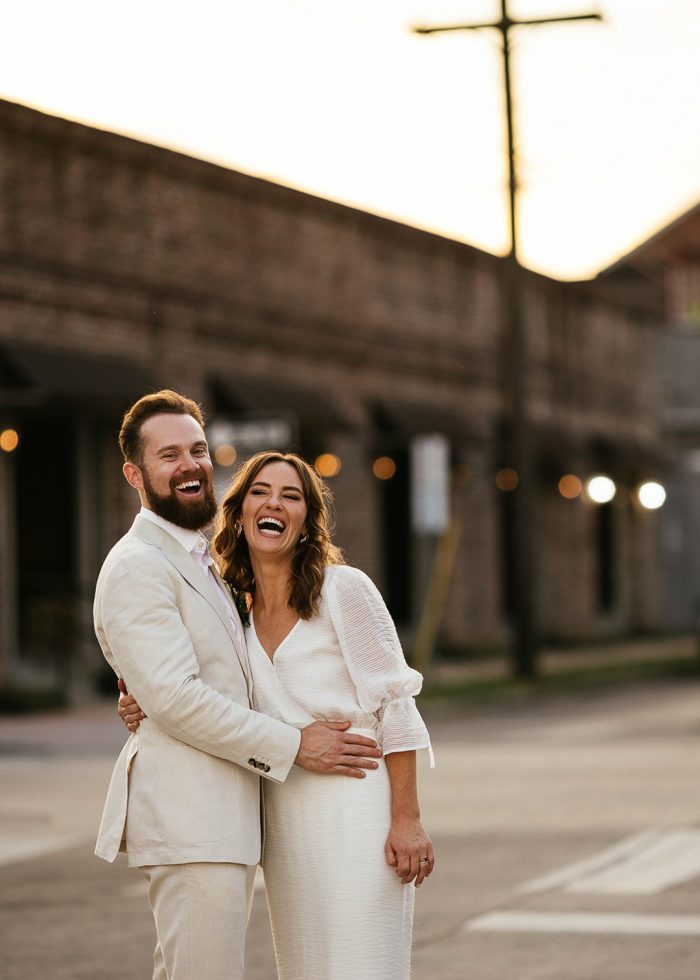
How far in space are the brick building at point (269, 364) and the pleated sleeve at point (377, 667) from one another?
52.3ft

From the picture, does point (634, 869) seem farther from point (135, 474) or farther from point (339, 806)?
point (135, 474)

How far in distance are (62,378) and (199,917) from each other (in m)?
18.2

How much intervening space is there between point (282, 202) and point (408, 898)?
24.5 metres

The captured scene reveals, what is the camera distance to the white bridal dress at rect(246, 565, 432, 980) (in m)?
4.84

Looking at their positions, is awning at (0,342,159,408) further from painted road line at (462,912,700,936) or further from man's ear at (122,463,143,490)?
man's ear at (122,463,143,490)

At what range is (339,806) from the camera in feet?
16.0

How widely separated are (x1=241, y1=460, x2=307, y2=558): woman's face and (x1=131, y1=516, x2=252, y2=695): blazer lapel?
0.56 ft

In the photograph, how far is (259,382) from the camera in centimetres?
2767

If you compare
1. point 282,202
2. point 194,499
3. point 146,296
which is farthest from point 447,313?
point 194,499

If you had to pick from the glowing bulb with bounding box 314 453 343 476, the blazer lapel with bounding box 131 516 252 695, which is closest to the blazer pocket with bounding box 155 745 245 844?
the blazer lapel with bounding box 131 516 252 695

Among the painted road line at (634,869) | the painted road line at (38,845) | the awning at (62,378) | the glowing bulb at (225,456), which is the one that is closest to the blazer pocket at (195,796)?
the painted road line at (634,869)

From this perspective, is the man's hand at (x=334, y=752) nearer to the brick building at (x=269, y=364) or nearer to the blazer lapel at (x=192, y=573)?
the blazer lapel at (x=192, y=573)

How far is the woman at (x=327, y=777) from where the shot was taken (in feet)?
15.9

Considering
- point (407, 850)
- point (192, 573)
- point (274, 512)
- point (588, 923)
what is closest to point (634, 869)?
point (588, 923)
